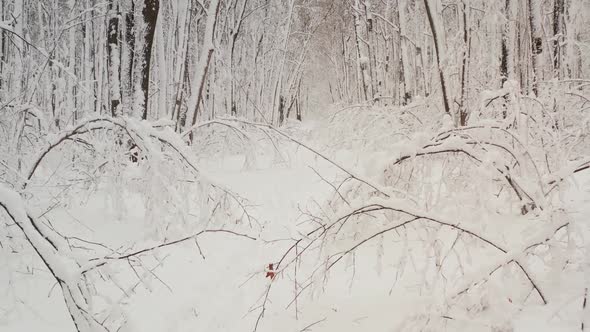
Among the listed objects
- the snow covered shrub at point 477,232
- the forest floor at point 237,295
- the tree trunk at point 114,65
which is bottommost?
the forest floor at point 237,295

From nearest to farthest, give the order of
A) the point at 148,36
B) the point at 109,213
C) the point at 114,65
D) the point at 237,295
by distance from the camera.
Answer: the point at 237,295
the point at 109,213
the point at 148,36
the point at 114,65

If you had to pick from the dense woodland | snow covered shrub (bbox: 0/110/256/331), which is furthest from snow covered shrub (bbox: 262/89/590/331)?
snow covered shrub (bbox: 0/110/256/331)

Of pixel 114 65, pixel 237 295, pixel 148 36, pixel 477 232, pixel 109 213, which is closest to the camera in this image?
pixel 477 232

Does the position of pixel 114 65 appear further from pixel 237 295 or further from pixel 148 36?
pixel 237 295

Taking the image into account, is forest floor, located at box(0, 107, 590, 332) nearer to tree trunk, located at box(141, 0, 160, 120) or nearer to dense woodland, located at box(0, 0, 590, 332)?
dense woodland, located at box(0, 0, 590, 332)

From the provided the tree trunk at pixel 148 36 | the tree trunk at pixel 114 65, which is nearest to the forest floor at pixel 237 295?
the tree trunk at pixel 114 65

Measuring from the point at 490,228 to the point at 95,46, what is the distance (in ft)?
49.3

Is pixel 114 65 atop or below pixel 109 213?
atop

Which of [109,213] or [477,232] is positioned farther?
[109,213]

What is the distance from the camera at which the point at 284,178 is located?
7766 millimetres

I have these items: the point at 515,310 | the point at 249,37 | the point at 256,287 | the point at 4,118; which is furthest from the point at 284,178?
the point at 249,37

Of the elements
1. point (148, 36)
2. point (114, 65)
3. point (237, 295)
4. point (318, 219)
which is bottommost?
point (237, 295)

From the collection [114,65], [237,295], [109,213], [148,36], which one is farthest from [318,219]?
[114,65]

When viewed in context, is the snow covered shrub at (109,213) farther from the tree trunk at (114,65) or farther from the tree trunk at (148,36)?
the tree trunk at (148,36)
